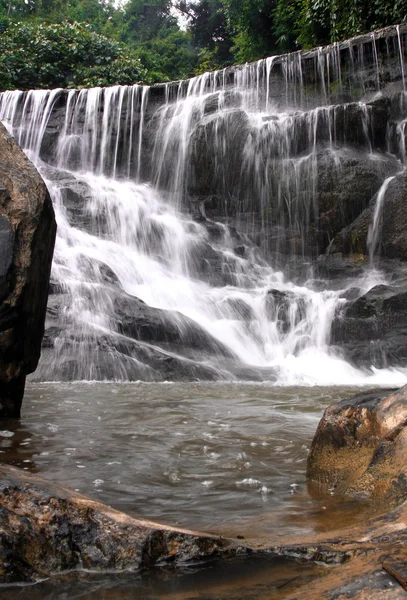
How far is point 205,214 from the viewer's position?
15.8 m

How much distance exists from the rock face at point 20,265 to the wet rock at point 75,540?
92.7 inches

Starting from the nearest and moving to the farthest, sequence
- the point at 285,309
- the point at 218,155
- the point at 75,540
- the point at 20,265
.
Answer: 1. the point at 75,540
2. the point at 20,265
3. the point at 285,309
4. the point at 218,155

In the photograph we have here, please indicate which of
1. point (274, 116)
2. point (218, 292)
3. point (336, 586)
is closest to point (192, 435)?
point (336, 586)

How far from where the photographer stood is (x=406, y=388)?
3078 millimetres

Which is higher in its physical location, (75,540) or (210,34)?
(210,34)

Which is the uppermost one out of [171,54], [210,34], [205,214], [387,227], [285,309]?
[210,34]

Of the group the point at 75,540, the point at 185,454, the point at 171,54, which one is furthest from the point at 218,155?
the point at 171,54

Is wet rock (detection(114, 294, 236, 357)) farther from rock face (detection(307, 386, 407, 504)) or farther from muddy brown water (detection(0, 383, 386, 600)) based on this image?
rock face (detection(307, 386, 407, 504))

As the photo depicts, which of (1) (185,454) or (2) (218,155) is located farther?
(2) (218,155)

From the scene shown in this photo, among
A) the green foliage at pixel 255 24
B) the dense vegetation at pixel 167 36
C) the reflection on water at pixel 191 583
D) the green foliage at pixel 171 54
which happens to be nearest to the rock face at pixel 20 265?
the reflection on water at pixel 191 583

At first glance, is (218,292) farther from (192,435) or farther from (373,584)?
(373,584)

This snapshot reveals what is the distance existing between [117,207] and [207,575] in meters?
13.4

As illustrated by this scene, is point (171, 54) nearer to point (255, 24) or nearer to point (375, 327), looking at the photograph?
point (255, 24)

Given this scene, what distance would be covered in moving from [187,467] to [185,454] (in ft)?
1.01
